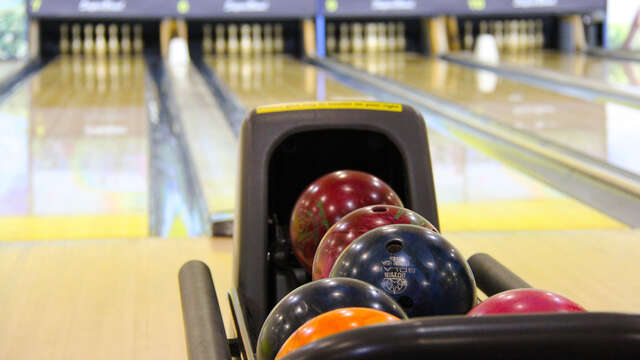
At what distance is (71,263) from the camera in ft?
5.93

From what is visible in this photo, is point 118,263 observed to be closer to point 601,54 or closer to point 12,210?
point 12,210

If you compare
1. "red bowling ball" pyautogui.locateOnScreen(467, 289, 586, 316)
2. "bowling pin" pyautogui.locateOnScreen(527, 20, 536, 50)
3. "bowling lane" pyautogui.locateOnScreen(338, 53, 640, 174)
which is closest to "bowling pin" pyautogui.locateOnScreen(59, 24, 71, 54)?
"bowling lane" pyautogui.locateOnScreen(338, 53, 640, 174)

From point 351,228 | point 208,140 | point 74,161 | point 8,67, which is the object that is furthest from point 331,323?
point 8,67

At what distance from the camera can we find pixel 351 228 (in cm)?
125

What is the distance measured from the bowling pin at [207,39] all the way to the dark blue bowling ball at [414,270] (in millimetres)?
5757

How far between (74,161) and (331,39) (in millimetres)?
4191

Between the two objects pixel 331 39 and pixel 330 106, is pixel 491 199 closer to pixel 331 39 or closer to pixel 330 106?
pixel 330 106

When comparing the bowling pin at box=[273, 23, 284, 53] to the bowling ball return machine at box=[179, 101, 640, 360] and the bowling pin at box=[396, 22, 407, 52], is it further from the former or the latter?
the bowling ball return machine at box=[179, 101, 640, 360]

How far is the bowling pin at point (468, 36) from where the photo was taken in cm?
706

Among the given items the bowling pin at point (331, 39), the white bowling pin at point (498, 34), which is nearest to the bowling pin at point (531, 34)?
the white bowling pin at point (498, 34)

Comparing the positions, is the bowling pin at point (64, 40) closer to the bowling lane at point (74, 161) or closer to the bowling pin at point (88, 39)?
the bowling pin at point (88, 39)

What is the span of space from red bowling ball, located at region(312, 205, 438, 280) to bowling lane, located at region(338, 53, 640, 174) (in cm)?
161

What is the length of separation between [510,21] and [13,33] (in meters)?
3.90

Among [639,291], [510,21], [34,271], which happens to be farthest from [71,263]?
[510,21]
